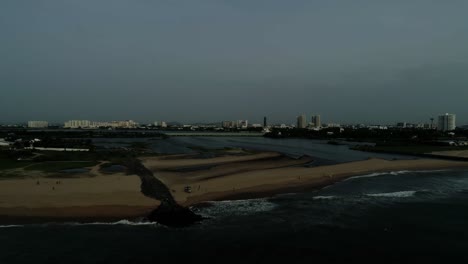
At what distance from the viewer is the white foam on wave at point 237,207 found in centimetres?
1975

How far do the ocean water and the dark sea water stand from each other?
0.11 feet

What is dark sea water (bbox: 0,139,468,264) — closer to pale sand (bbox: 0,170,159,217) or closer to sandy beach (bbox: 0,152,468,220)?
sandy beach (bbox: 0,152,468,220)

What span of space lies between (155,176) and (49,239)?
16.6m

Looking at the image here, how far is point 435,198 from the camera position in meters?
24.2

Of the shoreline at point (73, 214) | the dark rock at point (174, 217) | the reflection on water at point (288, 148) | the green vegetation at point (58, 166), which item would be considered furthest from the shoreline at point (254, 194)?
the reflection on water at point (288, 148)

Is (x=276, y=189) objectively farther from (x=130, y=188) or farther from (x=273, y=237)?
(x=273, y=237)

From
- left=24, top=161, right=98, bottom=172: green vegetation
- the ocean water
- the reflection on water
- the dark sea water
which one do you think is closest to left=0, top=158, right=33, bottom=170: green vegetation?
left=24, top=161, right=98, bottom=172: green vegetation

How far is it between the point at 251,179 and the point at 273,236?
14.9 metres

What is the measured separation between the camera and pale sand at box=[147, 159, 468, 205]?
2472cm

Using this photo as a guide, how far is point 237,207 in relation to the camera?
68.9ft

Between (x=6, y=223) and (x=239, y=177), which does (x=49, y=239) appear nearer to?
(x=6, y=223)

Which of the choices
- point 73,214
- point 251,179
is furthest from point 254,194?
point 73,214

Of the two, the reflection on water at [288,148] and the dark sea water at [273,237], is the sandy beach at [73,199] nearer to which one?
the dark sea water at [273,237]

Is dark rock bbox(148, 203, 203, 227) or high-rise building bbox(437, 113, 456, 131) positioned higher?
high-rise building bbox(437, 113, 456, 131)
